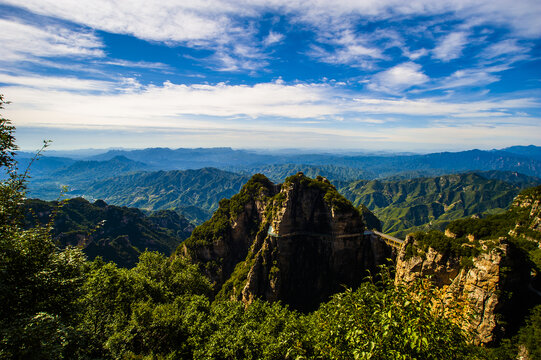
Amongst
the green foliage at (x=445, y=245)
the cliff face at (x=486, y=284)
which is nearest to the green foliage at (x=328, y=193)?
the green foliage at (x=445, y=245)

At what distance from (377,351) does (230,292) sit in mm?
63930

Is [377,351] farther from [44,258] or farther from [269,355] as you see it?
[44,258]

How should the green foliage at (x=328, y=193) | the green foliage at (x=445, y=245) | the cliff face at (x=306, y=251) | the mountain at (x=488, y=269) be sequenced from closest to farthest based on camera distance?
the mountain at (x=488, y=269)
the green foliage at (x=445, y=245)
the cliff face at (x=306, y=251)
the green foliage at (x=328, y=193)

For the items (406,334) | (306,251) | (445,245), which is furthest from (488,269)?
(306,251)

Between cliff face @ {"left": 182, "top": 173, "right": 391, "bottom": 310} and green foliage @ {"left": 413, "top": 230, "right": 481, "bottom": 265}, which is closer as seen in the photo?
green foliage @ {"left": 413, "top": 230, "right": 481, "bottom": 265}

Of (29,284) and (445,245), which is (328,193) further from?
(29,284)

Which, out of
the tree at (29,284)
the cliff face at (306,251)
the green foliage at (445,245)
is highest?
the tree at (29,284)

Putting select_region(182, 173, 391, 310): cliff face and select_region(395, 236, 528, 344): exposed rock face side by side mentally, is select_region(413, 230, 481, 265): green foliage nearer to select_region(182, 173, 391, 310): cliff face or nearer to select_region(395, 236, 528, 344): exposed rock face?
select_region(395, 236, 528, 344): exposed rock face

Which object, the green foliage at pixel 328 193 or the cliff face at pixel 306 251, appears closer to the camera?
the cliff face at pixel 306 251

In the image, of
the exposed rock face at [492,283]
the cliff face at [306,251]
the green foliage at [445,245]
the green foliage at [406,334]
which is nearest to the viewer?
the green foliage at [406,334]

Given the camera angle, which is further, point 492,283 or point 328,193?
point 328,193

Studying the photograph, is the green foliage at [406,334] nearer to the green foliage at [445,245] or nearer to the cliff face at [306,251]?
the green foliage at [445,245]

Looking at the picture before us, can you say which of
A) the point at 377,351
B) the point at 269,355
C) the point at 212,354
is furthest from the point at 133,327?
the point at 377,351

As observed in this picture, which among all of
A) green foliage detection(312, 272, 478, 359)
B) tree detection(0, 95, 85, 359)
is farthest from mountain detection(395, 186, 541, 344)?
tree detection(0, 95, 85, 359)
